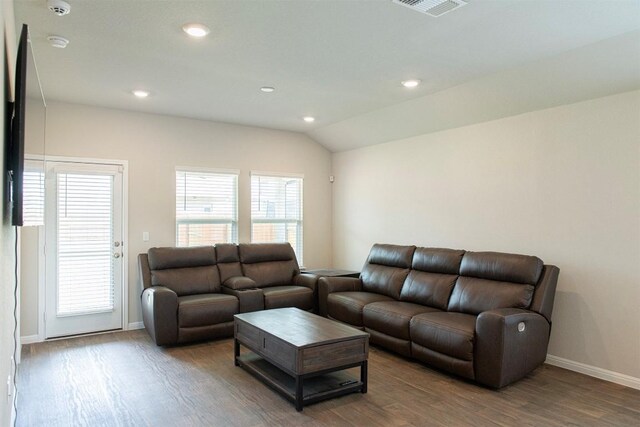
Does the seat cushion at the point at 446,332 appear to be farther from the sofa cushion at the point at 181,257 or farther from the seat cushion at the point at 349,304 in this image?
the sofa cushion at the point at 181,257

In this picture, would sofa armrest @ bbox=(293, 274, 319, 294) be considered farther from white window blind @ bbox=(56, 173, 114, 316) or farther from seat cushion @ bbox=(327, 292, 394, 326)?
white window blind @ bbox=(56, 173, 114, 316)

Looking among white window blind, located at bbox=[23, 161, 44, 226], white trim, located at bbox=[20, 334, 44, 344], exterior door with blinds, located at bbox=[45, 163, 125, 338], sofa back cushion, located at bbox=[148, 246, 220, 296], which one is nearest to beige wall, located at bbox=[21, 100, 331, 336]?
white trim, located at bbox=[20, 334, 44, 344]

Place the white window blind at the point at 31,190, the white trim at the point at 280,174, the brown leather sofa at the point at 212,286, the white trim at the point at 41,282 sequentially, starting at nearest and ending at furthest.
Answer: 1. the white window blind at the point at 31,190
2. the brown leather sofa at the point at 212,286
3. the white trim at the point at 41,282
4. the white trim at the point at 280,174

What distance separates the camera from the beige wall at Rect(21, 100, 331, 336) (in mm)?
4871

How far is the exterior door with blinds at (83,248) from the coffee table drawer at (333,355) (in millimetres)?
3065

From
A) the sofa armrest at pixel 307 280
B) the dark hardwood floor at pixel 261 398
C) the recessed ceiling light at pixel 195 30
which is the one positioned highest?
the recessed ceiling light at pixel 195 30

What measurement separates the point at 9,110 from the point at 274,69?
215 centimetres

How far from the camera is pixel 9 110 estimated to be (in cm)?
203

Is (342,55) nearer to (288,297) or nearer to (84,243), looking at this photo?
(288,297)

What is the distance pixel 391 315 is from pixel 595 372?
1.79m

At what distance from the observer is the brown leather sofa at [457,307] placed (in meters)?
3.37

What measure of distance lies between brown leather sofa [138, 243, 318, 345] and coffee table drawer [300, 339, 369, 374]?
1.83m

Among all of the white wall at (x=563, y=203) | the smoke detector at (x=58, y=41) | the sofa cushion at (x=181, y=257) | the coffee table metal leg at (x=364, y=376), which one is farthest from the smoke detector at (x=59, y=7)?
the white wall at (x=563, y=203)

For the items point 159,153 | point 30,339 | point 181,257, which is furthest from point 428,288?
point 30,339
